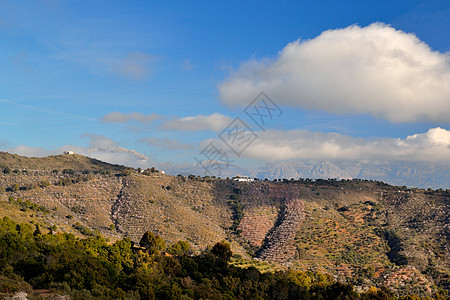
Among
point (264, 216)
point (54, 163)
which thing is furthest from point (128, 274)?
point (54, 163)

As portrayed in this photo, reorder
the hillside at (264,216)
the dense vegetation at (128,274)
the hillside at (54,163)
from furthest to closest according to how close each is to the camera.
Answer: the hillside at (54,163)
the hillside at (264,216)
the dense vegetation at (128,274)

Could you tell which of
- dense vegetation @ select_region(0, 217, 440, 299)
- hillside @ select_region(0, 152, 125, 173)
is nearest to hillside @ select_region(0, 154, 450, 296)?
hillside @ select_region(0, 152, 125, 173)

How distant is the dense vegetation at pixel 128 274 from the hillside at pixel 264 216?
16955mm

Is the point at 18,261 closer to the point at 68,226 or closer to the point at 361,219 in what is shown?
the point at 68,226

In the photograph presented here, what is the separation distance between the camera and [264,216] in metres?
126

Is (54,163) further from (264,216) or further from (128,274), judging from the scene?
(128,274)

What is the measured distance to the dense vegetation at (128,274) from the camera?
44.8 m

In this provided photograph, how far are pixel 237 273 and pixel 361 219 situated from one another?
242 ft

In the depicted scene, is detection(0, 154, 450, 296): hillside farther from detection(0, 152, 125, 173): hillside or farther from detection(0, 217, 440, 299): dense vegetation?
detection(0, 217, 440, 299): dense vegetation

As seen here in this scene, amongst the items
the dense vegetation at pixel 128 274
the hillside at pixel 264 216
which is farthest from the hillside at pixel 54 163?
the dense vegetation at pixel 128 274

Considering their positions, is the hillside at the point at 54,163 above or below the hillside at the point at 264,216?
above

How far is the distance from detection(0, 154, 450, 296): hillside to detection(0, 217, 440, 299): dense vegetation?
17.0 metres

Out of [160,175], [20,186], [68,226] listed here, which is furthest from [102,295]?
[160,175]

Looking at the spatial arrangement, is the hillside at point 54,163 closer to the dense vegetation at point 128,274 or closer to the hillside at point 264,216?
the hillside at point 264,216
